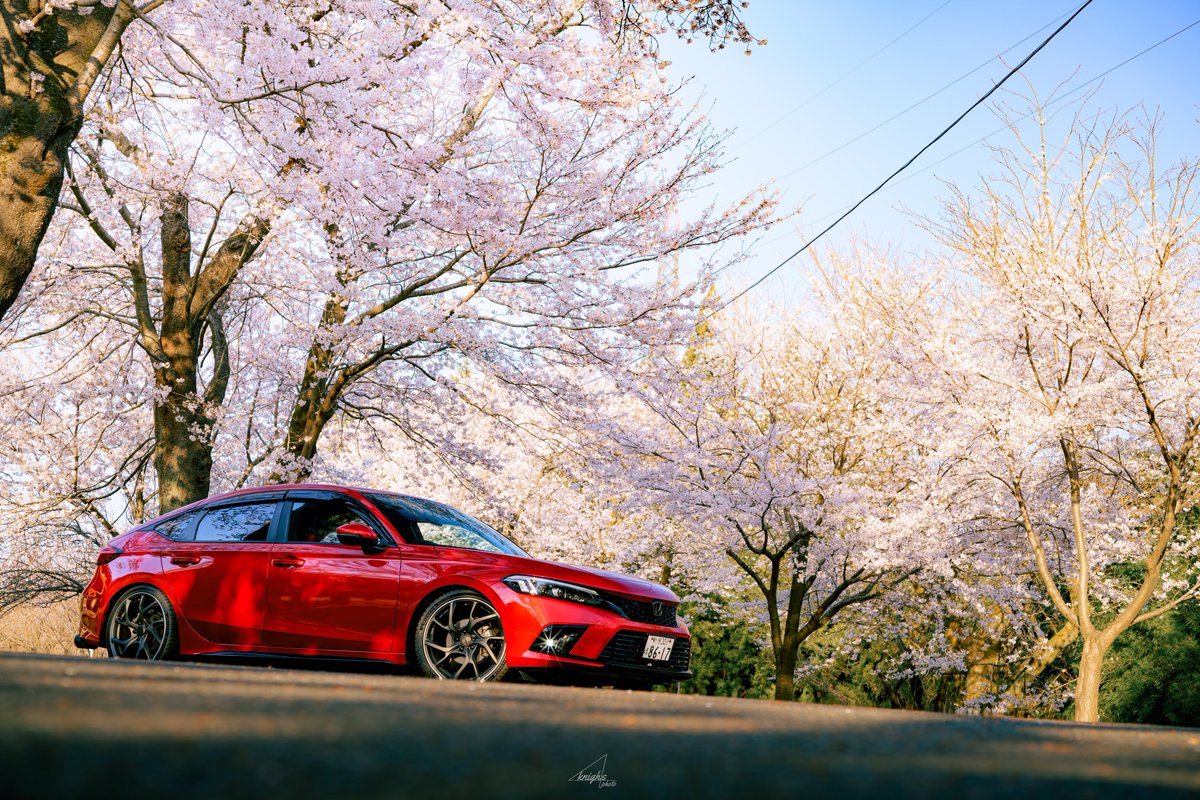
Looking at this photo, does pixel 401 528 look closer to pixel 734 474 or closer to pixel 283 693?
pixel 283 693

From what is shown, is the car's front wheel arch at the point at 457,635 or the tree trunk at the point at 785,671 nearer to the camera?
the car's front wheel arch at the point at 457,635

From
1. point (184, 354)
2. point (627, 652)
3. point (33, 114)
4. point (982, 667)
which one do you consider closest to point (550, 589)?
point (627, 652)

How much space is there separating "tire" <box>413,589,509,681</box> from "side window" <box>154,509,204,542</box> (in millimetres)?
2492

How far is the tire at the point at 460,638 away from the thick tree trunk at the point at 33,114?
4.84 m

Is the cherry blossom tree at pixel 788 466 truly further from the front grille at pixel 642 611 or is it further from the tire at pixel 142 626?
the tire at pixel 142 626

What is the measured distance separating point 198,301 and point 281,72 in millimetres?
4452

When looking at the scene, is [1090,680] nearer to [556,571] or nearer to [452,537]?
[556,571]

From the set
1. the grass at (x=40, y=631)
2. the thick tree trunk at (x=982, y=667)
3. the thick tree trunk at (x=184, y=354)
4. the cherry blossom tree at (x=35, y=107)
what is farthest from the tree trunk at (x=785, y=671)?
the grass at (x=40, y=631)

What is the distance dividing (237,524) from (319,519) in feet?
2.55

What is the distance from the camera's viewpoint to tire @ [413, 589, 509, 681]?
6969 millimetres

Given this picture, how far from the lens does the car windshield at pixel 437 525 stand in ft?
25.3

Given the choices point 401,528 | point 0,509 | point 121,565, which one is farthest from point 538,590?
point 0,509

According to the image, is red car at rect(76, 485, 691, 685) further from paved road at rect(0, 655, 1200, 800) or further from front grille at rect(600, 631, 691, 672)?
paved road at rect(0, 655, 1200, 800)

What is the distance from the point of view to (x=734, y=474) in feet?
61.5
